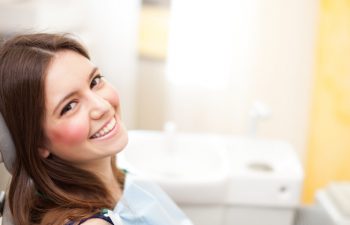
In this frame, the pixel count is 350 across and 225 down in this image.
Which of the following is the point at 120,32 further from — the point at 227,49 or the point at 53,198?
the point at 53,198

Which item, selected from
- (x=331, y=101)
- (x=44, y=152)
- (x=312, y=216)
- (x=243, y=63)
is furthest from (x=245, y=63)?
(x=44, y=152)

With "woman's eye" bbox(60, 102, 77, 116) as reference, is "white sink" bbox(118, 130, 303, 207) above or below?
below

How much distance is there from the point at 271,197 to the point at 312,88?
508 mm

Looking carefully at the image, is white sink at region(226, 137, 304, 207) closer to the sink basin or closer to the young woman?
the sink basin

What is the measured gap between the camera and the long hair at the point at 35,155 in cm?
73

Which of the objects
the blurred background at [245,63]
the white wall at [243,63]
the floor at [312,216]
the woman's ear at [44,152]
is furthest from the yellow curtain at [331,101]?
the woman's ear at [44,152]

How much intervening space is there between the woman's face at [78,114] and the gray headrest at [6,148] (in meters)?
0.06

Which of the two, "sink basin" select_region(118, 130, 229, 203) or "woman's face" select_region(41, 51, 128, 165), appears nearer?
"woman's face" select_region(41, 51, 128, 165)

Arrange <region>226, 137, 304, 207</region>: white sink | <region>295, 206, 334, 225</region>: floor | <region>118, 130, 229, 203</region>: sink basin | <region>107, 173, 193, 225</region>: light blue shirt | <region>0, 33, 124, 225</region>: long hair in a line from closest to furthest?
<region>0, 33, 124, 225</region>: long hair, <region>107, 173, 193, 225</region>: light blue shirt, <region>295, 206, 334, 225</region>: floor, <region>226, 137, 304, 207</region>: white sink, <region>118, 130, 229, 203</region>: sink basin

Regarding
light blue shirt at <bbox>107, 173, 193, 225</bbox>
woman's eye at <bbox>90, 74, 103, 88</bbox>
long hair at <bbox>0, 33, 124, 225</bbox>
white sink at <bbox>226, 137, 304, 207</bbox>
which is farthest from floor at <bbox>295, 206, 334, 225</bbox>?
woman's eye at <bbox>90, 74, 103, 88</bbox>

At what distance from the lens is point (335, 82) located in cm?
146

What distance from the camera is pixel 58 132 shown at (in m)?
0.75

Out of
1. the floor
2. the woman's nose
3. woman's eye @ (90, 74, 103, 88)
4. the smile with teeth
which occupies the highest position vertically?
woman's eye @ (90, 74, 103, 88)

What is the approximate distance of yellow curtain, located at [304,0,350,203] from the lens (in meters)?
1.42
